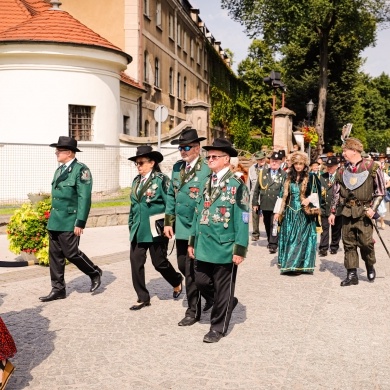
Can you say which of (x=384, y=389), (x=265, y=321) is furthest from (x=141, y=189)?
(x=384, y=389)

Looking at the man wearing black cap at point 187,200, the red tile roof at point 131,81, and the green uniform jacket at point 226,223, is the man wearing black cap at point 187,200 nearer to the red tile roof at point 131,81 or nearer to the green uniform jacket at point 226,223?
the green uniform jacket at point 226,223

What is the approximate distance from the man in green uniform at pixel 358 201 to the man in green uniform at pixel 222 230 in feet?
9.07

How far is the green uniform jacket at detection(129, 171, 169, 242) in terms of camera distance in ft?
21.5

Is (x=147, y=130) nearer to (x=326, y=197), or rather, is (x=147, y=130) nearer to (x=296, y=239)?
(x=326, y=197)

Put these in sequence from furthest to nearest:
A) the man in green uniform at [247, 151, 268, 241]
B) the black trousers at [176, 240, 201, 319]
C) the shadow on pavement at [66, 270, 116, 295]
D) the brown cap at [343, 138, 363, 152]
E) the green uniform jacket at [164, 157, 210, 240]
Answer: the man in green uniform at [247, 151, 268, 241] < the brown cap at [343, 138, 363, 152] < the shadow on pavement at [66, 270, 116, 295] < the green uniform jacket at [164, 157, 210, 240] < the black trousers at [176, 240, 201, 319]

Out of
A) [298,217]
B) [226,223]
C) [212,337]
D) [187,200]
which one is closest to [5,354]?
[212,337]

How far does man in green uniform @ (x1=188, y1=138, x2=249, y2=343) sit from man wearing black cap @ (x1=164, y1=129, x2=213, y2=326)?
2.01 ft

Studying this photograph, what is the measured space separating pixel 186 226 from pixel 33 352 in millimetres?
2111

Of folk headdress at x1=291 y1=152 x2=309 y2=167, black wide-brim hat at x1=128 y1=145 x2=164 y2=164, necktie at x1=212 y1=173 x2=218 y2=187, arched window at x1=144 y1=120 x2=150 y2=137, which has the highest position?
arched window at x1=144 y1=120 x2=150 y2=137

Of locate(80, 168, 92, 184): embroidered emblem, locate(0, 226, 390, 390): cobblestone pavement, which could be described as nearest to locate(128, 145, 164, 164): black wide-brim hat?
locate(80, 168, 92, 184): embroidered emblem

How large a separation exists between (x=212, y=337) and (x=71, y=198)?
2.72 metres

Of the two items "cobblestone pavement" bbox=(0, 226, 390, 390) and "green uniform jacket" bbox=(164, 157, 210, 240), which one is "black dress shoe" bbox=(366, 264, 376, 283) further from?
"green uniform jacket" bbox=(164, 157, 210, 240)

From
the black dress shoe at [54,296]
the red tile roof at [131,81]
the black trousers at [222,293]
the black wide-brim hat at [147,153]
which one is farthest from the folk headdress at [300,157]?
the red tile roof at [131,81]

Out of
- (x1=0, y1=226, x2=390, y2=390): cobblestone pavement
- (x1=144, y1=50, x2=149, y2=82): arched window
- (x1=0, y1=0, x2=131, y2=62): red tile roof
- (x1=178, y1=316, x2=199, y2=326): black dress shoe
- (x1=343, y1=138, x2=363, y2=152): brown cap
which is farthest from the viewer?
(x1=144, y1=50, x2=149, y2=82): arched window
